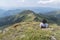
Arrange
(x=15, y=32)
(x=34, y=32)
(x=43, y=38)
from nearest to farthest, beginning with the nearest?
(x=43, y=38), (x=34, y=32), (x=15, y=32)

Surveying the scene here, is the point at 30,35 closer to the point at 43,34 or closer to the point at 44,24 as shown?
the point at 43,34

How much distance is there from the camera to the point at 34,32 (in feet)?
74.0

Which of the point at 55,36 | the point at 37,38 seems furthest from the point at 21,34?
the point at 55,36

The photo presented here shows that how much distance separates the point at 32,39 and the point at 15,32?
5171 millimetres

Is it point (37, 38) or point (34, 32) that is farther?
point (34, 32)

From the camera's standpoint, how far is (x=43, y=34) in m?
21.6

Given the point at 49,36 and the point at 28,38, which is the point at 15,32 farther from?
the point at 49,36

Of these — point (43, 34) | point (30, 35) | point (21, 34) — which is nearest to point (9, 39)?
point (21, 34)

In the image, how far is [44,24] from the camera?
25.5m

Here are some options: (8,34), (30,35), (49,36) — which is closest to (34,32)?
(30,35)

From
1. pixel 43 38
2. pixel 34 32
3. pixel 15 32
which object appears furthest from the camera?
pixel 15 32

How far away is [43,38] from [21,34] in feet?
13.3

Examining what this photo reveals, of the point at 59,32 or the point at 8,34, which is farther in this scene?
the point at 8,34

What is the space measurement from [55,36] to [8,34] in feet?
25.2
